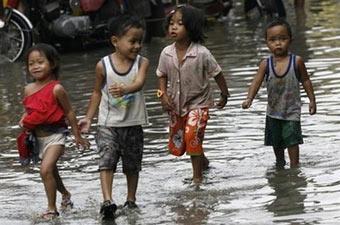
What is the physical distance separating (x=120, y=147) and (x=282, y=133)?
5.22 ft

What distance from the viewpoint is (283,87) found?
28.8 ft

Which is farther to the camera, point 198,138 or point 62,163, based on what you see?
point 62,163

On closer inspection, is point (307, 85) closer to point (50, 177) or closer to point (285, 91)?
point (285, 91)

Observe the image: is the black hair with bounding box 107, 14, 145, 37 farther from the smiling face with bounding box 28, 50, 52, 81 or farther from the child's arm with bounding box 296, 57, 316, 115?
the child's arm with bounding box 296, 57, 316, 115

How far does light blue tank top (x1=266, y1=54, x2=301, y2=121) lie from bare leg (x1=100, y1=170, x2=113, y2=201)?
1.73 meters

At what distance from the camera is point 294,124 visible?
8.80m

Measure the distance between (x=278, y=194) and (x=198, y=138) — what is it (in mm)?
948

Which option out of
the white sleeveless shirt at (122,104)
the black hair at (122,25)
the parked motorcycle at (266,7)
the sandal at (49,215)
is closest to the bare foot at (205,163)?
the white sleeveless shirt at (122,104)

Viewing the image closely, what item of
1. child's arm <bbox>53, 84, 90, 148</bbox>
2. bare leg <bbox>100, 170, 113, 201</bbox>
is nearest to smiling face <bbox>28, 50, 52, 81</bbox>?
child's arm <bbox>53, 84, 90, 148</bbox>

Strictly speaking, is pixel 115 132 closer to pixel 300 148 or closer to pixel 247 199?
pixel 247 199

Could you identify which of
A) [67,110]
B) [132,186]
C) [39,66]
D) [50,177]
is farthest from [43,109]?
[132,186]

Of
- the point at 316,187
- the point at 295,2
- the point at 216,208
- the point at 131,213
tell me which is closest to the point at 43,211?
the point at 131,213

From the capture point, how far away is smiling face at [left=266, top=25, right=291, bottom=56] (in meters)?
8.69

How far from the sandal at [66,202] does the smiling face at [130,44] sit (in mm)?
1122
